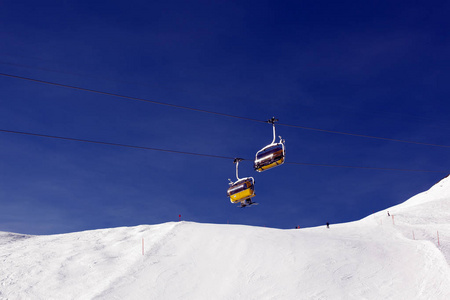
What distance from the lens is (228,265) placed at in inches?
1188

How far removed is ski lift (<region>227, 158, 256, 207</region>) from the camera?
23.8 metres

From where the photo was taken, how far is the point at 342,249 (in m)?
33.1

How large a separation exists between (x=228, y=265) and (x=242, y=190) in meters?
8.22

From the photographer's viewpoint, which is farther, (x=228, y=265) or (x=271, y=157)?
(x=228, y=265)

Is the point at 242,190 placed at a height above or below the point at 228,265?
above

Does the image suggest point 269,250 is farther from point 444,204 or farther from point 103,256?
point 444,204

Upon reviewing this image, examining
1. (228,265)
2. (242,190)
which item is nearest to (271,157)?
(242,190)

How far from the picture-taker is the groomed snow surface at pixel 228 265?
2692 centimetres

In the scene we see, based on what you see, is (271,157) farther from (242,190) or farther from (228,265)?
(228,265)

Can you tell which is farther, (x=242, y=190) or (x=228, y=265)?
(x=228, y=265)

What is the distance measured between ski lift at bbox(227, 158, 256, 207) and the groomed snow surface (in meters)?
5.78

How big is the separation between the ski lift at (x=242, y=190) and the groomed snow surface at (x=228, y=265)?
19.0 ft

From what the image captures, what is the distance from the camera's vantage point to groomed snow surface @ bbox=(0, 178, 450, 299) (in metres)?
26.9

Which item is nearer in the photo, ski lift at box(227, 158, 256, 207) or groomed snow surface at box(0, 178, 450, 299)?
ski lift at box(227, 158, 256, 207)
